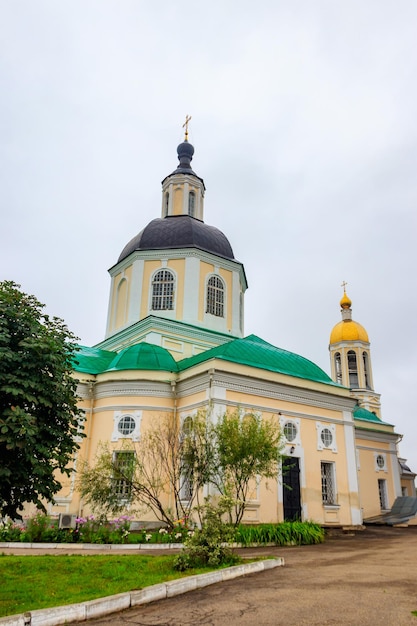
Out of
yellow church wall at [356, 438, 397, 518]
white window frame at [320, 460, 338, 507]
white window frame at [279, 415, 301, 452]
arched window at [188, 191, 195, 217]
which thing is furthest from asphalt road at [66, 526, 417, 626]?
Result: arched window at [188, 191, 195, 217]

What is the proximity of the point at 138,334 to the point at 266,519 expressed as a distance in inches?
388

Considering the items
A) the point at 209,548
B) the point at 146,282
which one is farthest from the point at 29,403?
the point at 146,282

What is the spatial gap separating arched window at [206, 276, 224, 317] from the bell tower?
18.5 meters

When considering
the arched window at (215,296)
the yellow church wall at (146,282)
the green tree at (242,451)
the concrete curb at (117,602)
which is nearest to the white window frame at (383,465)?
the arched window at (215,296)

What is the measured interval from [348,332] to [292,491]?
23950 mm

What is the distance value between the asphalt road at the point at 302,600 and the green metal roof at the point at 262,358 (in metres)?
9.93

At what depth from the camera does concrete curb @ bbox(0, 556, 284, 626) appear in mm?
5762

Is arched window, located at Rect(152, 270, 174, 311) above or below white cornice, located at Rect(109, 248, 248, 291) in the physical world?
below

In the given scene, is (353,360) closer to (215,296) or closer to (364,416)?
(364,416)

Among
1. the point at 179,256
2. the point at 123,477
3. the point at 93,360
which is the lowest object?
the point at 123,477

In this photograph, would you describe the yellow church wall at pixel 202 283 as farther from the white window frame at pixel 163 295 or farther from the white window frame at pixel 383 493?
the white window frame at pixel 383 493

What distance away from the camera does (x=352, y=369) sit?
132 ft

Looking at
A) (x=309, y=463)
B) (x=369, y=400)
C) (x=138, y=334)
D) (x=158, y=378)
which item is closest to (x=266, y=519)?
(x=309, y=463)

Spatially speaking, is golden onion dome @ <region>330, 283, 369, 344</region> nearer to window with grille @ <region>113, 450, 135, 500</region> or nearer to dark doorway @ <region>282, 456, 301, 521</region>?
dark doorway @ <region>282, 456, 301, 521</region>
